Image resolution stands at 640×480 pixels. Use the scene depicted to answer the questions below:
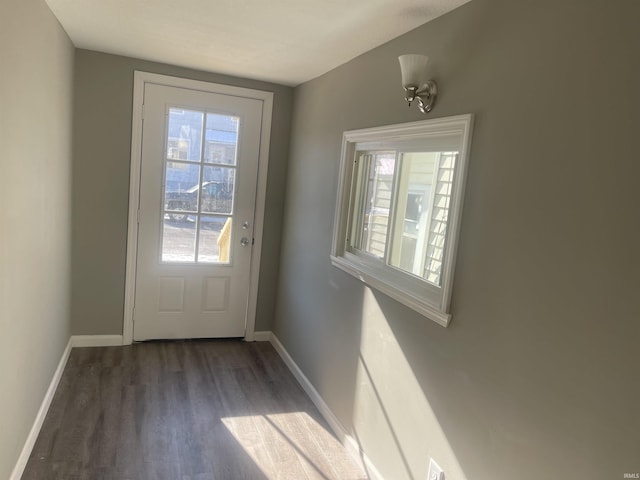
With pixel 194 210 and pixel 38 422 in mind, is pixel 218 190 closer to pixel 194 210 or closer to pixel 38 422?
pixel 194 210

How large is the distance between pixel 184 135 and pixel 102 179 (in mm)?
674

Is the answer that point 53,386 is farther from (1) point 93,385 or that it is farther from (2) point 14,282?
(2) point 14,282

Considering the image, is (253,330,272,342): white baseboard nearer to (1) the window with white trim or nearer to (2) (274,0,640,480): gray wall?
(1) the window with white trim

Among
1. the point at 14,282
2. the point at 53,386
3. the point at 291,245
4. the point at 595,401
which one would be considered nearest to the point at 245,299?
the point at 291,245

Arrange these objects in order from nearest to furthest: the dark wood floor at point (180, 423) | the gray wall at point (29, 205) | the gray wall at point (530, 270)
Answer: the gray wall at point (530, 270) → the gray wall at point (29, 205) → the dark wood floor at point (180, 423)

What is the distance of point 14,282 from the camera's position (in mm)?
1902

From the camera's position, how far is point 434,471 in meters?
1.87

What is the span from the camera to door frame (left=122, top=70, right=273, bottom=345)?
3453mm

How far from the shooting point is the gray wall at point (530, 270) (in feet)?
4.00

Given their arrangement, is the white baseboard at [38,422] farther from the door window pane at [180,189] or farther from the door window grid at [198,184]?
the door window pane at [180,189]

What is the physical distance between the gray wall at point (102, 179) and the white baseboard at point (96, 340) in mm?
39

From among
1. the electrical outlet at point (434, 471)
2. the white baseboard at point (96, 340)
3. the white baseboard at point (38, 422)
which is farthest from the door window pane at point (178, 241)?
the electrical outlet at point (434, 471)

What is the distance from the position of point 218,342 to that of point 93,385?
1118 millimetres

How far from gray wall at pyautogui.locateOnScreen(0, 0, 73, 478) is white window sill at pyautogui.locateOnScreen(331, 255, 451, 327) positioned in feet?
5.17
